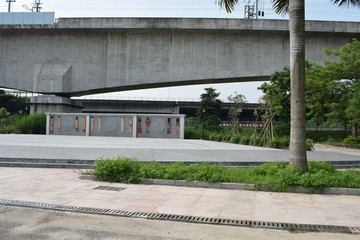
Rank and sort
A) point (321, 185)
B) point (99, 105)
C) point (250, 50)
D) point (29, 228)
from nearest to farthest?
1. point (29, 228)
2. point (321, 185)
3. point (250, 50)
4. point (99, 105)

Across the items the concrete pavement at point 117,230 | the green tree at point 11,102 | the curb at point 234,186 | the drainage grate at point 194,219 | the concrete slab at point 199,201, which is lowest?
the concrete pavement at point 117,230

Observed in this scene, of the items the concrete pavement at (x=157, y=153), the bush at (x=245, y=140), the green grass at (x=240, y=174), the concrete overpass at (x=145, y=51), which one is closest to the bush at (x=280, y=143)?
the concrete pavement at (x=157, y=153)

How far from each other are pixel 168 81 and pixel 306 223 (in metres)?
19.0

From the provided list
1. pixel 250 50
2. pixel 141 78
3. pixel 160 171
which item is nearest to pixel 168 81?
pixel 141 78

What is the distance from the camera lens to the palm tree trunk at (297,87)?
7.72 m

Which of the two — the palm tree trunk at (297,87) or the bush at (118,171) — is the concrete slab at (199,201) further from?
the palm tree trunk at (297,87)

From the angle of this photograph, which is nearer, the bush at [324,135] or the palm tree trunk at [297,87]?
the palm tree trunk at [297,87]

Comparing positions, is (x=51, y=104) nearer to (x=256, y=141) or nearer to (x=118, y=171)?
(x=256, y=141)

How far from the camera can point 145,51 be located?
23.5 m

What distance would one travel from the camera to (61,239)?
4.32 meters

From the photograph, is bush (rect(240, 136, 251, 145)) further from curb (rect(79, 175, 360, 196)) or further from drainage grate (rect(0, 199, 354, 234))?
drainage grate (rect(0, 199, 354, 234))

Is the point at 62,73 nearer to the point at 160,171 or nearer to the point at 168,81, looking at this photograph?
the point at 168,81

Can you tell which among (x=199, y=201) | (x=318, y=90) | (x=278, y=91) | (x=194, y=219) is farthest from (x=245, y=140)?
(x=194, y=219)

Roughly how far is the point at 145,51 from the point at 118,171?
1649 centimetres
